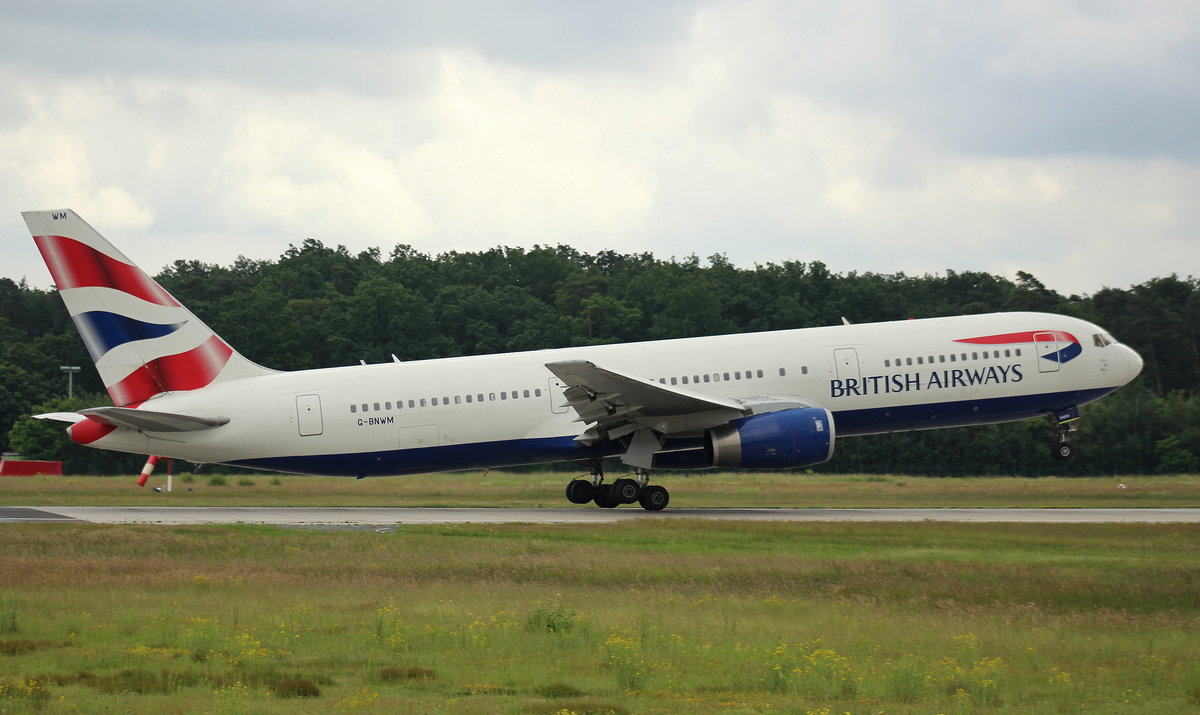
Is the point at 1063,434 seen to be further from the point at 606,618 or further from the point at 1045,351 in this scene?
the point at 606,618

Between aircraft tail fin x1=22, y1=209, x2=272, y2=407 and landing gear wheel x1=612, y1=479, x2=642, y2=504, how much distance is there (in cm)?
1033

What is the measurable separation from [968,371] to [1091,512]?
4.52 meters

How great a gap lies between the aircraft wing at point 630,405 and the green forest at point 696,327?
104ft

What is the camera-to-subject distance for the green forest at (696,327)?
192 ft

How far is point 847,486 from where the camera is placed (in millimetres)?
43312

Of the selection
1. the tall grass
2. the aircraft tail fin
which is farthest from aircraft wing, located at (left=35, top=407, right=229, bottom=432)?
the tall grass

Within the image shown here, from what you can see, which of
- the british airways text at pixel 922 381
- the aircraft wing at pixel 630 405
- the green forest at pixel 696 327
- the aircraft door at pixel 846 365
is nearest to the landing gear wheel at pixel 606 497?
the aircraft wing at pixel 630 405

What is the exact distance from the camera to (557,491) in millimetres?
39906

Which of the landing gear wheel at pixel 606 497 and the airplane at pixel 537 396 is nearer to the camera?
the airplane at pixel 537 396

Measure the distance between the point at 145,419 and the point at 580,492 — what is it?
10.8 meters

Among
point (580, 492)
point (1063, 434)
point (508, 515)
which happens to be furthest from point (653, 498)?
point (1063, 434)

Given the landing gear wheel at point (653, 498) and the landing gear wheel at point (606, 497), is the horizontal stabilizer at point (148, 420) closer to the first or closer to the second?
the landing gear wheel at point (606, 497)

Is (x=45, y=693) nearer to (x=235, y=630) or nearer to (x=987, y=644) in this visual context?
(x=235, y=630)

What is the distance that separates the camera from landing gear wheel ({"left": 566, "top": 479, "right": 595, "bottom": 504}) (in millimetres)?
31516
